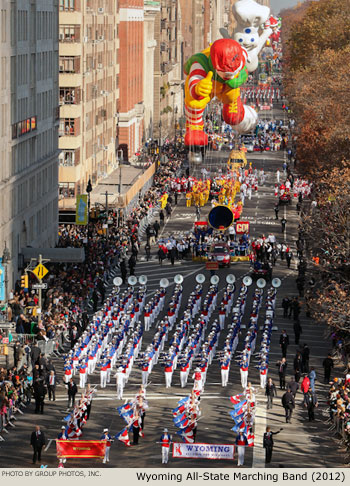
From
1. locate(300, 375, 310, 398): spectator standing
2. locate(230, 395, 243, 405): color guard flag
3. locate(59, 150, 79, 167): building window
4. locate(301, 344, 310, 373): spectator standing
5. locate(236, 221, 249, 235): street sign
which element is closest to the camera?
locate(230, 395, 243, 405): color guard flag

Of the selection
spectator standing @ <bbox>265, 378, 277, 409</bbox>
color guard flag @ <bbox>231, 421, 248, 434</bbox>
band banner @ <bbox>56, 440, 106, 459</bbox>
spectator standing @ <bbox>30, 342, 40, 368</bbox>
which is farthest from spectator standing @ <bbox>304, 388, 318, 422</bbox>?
spectator standing @ <bbox>30, 342, 40, 368</bbox>

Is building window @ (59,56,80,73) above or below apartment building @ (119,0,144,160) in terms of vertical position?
above

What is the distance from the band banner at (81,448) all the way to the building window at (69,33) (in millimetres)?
67714

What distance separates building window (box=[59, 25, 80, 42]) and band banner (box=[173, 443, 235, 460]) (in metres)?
68.0

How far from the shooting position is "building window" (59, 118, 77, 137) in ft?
363

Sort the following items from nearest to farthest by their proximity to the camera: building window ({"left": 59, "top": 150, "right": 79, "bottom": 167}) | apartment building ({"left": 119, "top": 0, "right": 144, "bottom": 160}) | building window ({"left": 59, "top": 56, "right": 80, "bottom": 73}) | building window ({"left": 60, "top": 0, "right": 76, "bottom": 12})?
building window ({"left": 59, "top": 150, "right": 79, "bottom": 167})
building window ({"left": 59, "top": 56, "right": 80, "bottom": 73})
building window ({"left": 60, "top": 0, "right": 76, "bottom": 12})
apartment building ({"left": 119, "top": 0, "right": 144, "bottom": 160})

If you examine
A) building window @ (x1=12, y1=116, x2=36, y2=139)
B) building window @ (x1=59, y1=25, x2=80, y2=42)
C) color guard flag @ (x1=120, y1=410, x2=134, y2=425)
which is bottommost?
color guard flag @ (x1=120, y1=410, x2=134, y2=425)

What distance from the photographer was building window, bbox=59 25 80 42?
110 metres

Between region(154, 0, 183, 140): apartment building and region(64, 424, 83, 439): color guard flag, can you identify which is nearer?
region(64, 424, 83, 439): color guard flag

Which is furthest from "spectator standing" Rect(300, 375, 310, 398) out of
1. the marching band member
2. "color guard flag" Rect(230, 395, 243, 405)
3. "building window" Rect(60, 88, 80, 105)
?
"building window" Rect(60, 88, 80, 105)

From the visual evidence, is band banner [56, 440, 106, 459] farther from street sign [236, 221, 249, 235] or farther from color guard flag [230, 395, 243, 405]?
street sign [236, 221, 249, 235]

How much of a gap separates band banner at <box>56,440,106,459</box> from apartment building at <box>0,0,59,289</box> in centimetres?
2981

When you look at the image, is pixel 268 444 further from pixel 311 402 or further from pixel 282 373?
pixel 282 373

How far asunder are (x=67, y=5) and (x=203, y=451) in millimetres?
69439
